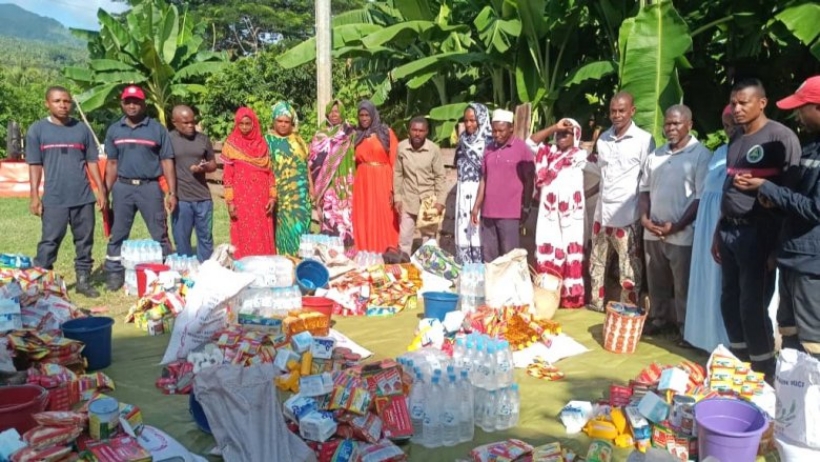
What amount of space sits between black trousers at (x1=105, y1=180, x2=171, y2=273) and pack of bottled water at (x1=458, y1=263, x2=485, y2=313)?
3203 millimetres

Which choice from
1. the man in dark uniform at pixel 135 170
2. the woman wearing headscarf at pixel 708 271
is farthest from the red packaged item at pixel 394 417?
the man in dark uniform at pixel 135 170

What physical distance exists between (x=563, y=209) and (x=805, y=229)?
2.40 metres

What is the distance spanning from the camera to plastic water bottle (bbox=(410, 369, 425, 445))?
11.3 feet

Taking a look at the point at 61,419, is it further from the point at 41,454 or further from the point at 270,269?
the point at 270,269

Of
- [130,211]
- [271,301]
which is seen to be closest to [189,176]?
[130,211]

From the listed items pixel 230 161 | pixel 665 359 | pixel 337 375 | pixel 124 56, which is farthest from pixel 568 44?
pixel 124 56

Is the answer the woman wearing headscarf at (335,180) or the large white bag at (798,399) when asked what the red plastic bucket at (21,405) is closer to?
the large white bag at (798,399)

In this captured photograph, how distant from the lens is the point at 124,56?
15117 millimetres

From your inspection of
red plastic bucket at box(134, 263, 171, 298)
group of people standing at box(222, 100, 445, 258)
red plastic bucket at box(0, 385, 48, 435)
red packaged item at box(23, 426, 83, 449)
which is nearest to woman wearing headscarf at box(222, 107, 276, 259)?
group of people standing at box(222, 100, 445, 258)

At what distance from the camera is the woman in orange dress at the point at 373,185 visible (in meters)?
6.96

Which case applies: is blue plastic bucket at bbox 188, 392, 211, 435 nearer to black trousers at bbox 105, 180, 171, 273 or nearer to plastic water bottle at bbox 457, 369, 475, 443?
plastic water bottle at bbox 457, 369, 475, 443

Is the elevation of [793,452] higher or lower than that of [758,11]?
lower

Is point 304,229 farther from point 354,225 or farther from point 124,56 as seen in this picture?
point 124,56

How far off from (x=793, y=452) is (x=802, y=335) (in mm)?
741
